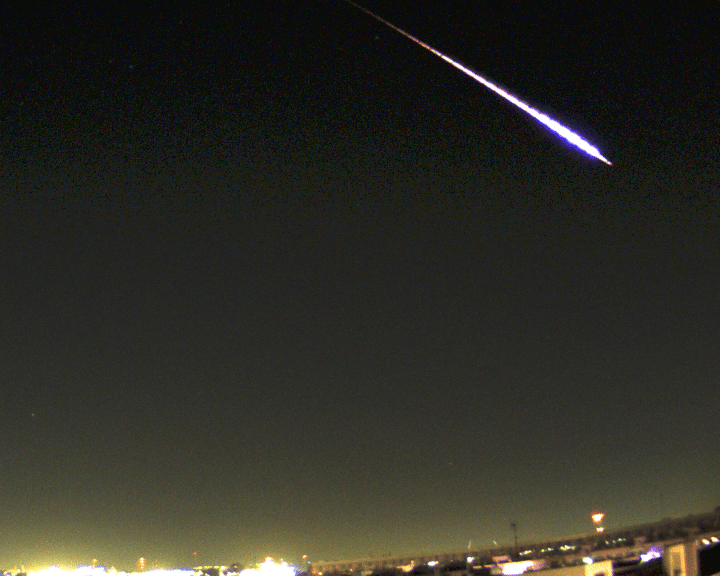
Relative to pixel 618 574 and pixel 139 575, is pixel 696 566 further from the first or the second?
pixel 139 575

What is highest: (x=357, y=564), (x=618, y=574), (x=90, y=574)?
(x=618, y=574)

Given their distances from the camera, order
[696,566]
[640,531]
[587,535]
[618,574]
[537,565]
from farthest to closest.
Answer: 1. [587,535]
2. [640,531]
3. [537,565]
4. [618,574]
5. [696,566]

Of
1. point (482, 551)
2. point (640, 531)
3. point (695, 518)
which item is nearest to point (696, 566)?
point (695, 518)

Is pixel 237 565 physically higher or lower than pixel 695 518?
lower

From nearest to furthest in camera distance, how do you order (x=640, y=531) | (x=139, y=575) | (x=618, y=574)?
(x=618, y=574) → (x=640, y=531) → (x=139, y=575)

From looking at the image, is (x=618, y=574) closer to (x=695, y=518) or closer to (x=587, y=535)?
(x=695, y=518)

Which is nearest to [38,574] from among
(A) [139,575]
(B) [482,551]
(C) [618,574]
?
(A) [139,575]

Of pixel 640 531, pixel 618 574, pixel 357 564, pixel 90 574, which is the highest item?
pixel 618 574

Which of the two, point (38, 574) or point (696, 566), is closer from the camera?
point (696, 566)

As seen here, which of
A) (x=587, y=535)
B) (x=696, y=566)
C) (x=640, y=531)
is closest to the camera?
(x=696, y=566)
